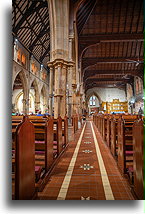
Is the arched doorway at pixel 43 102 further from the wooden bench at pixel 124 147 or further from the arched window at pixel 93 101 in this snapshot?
the wooden bench at pixel 124 147

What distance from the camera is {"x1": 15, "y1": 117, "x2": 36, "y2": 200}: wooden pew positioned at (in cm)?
137

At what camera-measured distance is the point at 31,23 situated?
1423 centimetres

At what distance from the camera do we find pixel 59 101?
20.9ft

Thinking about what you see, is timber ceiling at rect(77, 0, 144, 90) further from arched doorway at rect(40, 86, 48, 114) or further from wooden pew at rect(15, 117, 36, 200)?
wooden pew at rect(15, 117, 36, 200)

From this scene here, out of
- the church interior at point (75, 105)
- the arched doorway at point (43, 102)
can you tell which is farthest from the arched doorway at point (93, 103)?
the arched doorway at point (43, 102)

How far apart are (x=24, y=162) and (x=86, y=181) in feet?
3.77

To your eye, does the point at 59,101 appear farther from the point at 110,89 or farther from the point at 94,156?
the point at 110,89

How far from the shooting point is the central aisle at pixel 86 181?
1.86m

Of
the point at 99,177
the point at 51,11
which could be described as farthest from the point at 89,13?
the point at 99,177

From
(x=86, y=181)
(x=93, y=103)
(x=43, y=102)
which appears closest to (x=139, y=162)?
(x=86, y=181)

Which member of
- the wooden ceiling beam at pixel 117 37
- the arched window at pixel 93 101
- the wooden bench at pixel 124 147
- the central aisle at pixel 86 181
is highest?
the wooden ceiling beam at pixel 117 37

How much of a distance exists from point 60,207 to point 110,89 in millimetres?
33526

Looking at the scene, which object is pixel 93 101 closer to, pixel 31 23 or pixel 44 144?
pixel 31 23

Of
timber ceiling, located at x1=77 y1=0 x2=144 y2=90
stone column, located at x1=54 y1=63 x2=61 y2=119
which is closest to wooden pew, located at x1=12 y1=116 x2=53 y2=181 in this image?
stone column, located at x1=54 y1=63 x2=61 y2=119
